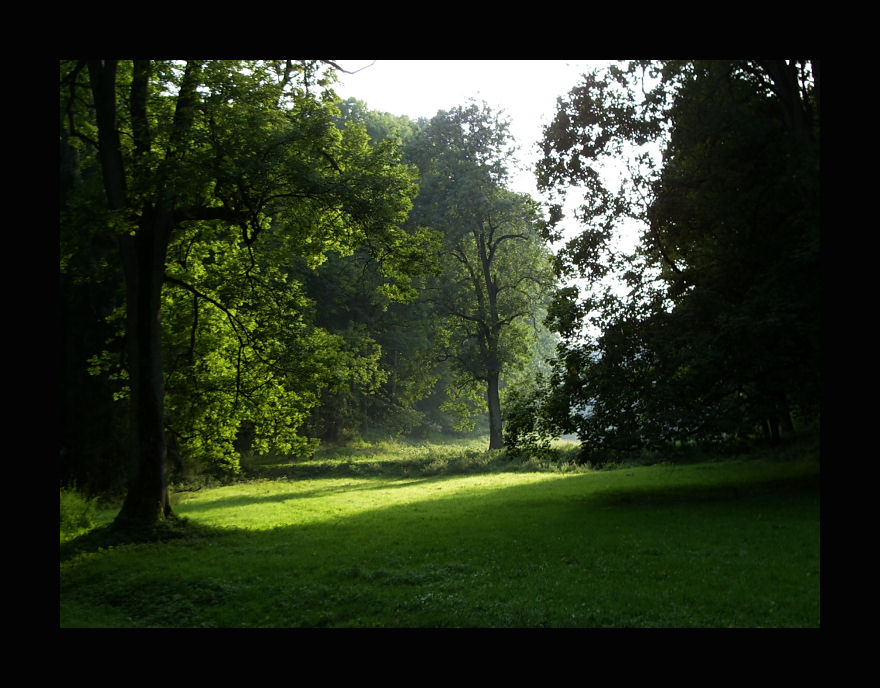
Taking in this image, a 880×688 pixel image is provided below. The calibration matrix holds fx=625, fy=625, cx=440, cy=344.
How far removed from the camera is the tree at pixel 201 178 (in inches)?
527

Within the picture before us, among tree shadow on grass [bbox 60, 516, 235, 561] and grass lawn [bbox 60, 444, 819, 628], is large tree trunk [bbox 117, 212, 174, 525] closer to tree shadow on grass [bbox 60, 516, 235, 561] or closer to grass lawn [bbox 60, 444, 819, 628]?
tree shadow on grass [bbox 60, 516, 235, 561]

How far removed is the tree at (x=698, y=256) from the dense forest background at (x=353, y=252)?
0.06 m

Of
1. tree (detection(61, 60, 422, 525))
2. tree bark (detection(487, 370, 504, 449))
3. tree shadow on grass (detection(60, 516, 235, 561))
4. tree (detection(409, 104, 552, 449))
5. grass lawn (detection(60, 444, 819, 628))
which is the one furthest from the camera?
tree (detection(409, 104, 552, 449))

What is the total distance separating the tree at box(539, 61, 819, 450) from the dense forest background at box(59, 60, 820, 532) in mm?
57

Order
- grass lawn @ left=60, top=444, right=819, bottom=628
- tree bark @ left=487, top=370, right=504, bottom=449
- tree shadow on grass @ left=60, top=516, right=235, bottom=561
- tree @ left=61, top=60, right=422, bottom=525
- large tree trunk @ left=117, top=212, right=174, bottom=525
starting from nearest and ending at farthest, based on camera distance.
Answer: grass lawn @ left=60, top=444, right=819, bottom=628, tree shadow on grass @ left=60, top=516, right=235, bottom=561, tree @ left=61, top=60, right=422, bottom=525, large tree trunk @ left=117, top=212, right=174, bottom=525, tree bark @ left=487, top=370, right=504, bottom=449

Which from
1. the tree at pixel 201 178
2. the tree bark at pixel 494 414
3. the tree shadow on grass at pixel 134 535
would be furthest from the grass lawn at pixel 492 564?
the tree bark at pixel 494 414

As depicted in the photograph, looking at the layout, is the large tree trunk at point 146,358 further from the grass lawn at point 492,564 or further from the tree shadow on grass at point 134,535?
the grass lawn at point 492,564

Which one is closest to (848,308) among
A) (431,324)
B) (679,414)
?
(679,414)

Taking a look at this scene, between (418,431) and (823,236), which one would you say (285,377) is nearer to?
(823,236)

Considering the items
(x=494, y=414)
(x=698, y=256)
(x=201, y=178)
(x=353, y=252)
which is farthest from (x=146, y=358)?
(x=494, y=414)

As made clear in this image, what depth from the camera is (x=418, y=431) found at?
54.0 m

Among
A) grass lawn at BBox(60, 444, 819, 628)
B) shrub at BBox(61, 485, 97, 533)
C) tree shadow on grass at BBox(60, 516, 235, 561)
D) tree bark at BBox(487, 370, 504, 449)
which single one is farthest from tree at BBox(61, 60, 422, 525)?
tree bark at BBox(487, 370, 504, 449)

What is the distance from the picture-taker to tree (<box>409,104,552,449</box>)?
3591 cm
